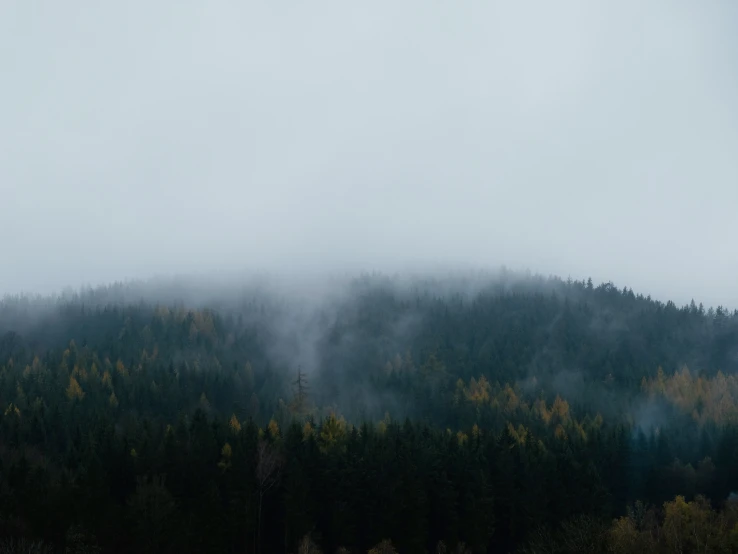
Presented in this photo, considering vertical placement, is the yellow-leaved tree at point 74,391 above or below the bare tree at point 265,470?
below

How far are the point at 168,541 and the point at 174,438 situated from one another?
17.8m

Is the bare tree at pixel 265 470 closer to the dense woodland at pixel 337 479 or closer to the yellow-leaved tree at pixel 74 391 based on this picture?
the dense woodland at pixel 337 479

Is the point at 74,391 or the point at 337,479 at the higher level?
the point at 337,479

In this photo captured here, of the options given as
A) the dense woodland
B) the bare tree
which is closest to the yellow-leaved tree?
the dense woodland

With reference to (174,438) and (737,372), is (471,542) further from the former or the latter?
(737,372)

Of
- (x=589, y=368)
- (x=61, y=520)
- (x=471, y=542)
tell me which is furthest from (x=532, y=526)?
(x=589, y=368)

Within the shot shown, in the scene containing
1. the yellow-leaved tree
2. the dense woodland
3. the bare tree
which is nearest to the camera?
the dense woodland

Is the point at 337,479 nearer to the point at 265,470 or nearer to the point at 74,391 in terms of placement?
the point at 265,470

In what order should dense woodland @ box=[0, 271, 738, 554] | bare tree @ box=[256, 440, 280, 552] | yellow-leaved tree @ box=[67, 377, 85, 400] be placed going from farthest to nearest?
1. yellow-leaved tree @ box=[67, 377, 85, 400]
2. bare tree @ box=[256, 440, 280, 552]
3. dense woodland @ box=[0, 271, 738, 554]

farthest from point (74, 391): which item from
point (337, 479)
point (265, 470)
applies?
point (337, 479)

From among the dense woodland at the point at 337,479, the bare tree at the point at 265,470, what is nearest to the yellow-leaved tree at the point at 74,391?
the dense woodland at the point at 337,479

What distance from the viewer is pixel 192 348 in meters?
189

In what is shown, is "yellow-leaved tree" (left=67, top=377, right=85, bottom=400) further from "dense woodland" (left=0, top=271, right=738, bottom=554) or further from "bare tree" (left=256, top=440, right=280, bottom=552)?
"bare tree" (left=256, top=440, right=280, bottom=552)

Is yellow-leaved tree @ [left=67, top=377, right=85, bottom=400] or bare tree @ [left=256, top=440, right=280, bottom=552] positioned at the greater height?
bare tree @ [left=256, top=440, right=280, bottom=552]
